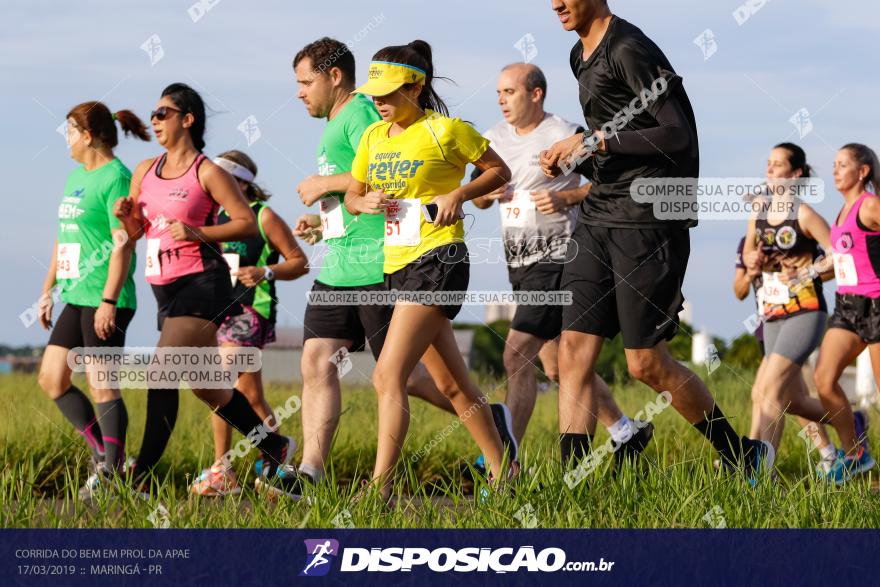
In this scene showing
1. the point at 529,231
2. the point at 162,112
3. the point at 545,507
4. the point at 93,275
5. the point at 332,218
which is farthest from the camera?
the point at 529,231

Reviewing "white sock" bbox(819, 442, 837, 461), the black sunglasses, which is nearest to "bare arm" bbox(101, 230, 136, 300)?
the black sunglasses

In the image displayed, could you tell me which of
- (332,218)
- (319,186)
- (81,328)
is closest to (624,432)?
(332,218)

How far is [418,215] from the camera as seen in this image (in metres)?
5.44

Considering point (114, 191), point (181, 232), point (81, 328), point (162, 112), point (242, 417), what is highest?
point (162, 112)

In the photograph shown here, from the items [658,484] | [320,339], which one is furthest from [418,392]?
[658,484]

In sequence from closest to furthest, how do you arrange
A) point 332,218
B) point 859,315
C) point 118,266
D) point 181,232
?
point 332,218, point 181,232, point 118,266, point 859,315

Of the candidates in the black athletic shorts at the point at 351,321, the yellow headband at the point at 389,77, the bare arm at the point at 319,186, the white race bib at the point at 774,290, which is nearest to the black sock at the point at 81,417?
the black athletic shorts at the point at 351,321

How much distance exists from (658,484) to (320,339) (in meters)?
1.90

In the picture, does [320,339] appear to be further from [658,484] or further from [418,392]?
Result: [658,484]

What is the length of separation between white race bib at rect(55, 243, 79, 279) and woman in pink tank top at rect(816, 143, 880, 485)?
4.29m

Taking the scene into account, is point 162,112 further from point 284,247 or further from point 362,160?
point 362,160

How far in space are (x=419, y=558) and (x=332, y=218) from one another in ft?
7.91

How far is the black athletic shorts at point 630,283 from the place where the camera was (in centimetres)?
530

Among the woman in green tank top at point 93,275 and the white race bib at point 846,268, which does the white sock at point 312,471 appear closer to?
the woman in green tank top at point 93,275
